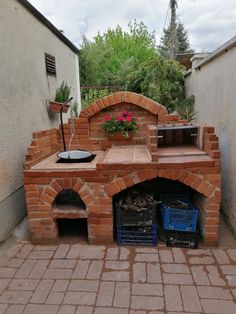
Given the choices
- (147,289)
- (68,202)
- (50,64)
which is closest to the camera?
(147,289)

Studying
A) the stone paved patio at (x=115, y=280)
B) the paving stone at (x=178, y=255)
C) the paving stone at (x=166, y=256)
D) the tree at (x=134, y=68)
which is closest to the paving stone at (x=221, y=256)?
the stone paved patio at (x=115, y=280)

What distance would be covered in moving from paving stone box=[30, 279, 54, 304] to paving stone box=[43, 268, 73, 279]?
6 centimetres

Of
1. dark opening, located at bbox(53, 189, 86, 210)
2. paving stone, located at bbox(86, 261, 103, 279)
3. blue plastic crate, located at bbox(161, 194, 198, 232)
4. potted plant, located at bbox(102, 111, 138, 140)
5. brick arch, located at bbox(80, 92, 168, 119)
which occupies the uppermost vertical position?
brick arch, located at bbox(80, 92, 168, 119)

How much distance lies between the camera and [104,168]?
278cm

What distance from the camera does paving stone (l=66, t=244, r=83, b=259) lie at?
109 inches

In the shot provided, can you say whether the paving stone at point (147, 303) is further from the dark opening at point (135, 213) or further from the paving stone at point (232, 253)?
the paving stone at point (232, 253)

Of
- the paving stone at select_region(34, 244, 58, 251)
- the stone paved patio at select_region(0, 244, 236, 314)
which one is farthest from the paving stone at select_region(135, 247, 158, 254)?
the paving stone at select_region(34, 244, 58, 251)

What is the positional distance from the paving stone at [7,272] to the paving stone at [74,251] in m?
0.56

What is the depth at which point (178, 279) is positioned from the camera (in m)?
2.36

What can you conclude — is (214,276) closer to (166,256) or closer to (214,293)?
(214,293)

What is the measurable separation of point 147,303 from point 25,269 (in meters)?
1.28

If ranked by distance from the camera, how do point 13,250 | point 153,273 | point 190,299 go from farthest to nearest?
point 13,250, point 153,273, point 190,299

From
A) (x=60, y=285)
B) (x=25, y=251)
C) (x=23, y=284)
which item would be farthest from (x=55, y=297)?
(x=25, y=251)

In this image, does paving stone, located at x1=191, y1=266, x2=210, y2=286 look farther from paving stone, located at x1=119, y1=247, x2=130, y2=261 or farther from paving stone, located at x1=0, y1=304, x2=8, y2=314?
paving stone, located at x1=0, y1=304, x2=8, y2=314
